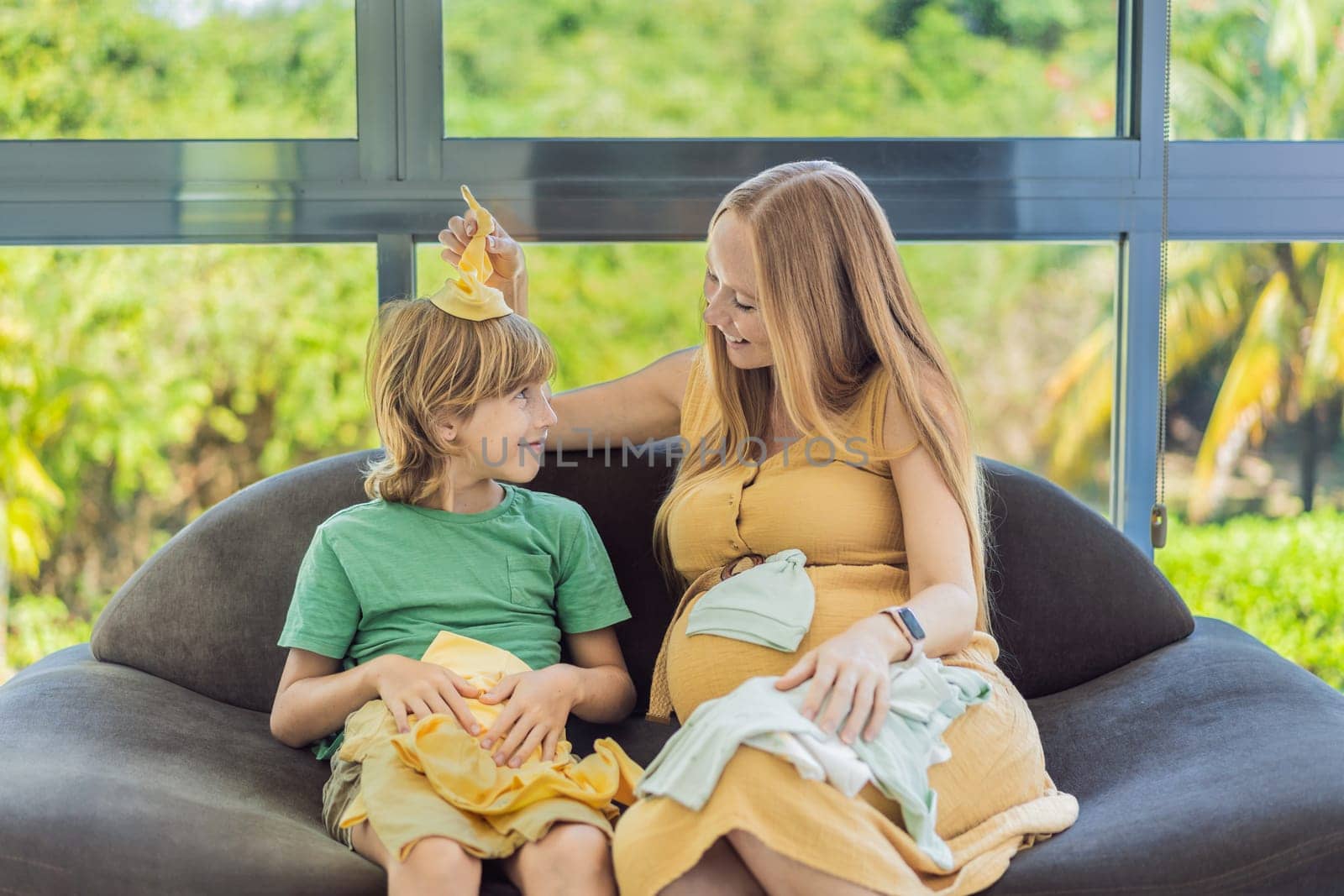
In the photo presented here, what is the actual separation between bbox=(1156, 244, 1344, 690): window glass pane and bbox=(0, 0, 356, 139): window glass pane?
1853 mm

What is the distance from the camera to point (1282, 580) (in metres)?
2.70

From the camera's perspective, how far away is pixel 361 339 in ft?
8.45

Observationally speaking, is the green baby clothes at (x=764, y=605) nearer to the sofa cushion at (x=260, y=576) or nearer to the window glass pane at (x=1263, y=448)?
the sofa cushion at (x=260, y=576)

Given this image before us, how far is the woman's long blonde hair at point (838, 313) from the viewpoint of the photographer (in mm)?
1678

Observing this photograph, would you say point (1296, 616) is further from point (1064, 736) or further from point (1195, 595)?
point (1064, 736)

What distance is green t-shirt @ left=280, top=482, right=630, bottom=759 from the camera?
5.54 feet

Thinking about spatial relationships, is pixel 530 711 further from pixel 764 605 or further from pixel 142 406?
pixel 142 406

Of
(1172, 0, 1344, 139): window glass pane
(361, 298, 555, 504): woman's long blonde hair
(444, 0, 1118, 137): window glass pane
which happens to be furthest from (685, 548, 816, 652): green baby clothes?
(1172, 0, 1344, 139): window glass pane

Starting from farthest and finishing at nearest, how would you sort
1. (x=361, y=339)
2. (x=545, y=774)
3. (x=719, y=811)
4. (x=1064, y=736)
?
1. (x=361, y=339)
2. (x=1064, y=736)
3. (x=545, y=774)
4. (x=719, y=811)

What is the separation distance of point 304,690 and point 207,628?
38 cm

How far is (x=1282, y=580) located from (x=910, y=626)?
5.23 feet

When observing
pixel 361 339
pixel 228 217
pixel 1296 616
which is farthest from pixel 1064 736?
pixel 228 217

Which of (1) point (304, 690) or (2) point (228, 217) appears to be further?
(2) point (228, 217)

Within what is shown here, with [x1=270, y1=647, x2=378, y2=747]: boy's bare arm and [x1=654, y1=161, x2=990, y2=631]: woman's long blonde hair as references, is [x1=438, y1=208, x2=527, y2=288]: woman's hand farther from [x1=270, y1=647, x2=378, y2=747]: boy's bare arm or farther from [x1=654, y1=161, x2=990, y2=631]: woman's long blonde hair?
[x1=270, y1=647, x2=378, y2=747]: boy's bare arm
